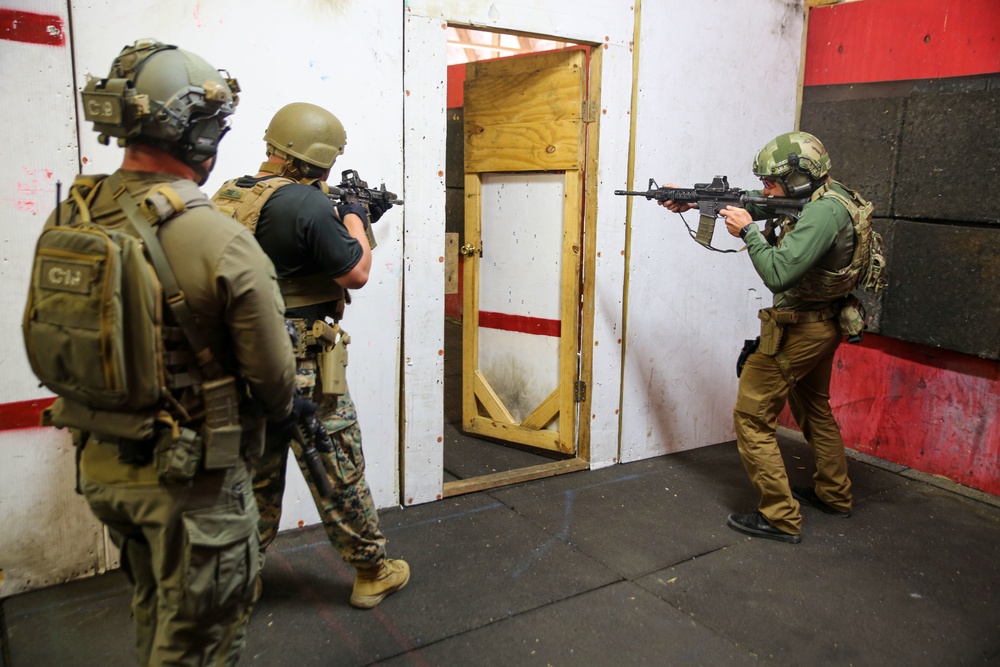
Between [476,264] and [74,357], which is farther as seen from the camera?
[476,264]

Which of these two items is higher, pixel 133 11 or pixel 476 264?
pixel 133 11

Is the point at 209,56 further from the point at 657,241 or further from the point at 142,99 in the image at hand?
the point at 657,241

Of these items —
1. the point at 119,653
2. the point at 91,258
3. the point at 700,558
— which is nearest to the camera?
the point at 91,258

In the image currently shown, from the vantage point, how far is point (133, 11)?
2795 millimetres

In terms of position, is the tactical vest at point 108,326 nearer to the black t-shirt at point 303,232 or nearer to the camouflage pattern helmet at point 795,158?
the black t-shirt at point 303,232

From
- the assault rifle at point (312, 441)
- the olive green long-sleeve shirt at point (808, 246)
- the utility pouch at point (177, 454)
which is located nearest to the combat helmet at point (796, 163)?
the olive green long-sleeve shirt at point (808, 246)

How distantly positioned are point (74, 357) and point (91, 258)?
225 millimetres

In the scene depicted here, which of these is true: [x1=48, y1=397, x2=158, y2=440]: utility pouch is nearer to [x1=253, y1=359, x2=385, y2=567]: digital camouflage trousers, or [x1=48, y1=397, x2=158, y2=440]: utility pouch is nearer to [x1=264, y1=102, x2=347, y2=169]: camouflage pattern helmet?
[x1=253, y1=359, x2=385, y2=567]: digital camouflage trousers

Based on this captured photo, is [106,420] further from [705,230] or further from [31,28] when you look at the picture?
[705,230]

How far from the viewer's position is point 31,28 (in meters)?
2.62

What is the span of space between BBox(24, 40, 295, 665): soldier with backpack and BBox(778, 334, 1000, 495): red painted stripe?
3.93 meters

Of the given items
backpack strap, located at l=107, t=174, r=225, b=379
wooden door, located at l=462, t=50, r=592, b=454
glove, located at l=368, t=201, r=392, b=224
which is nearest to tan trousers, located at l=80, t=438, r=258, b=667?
backpack strap, located at l=107, t=174, r=225, b=379

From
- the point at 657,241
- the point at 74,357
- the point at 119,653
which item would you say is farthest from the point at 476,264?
the point at 74,357

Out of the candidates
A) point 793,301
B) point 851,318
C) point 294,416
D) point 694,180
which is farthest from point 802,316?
point 294,416
